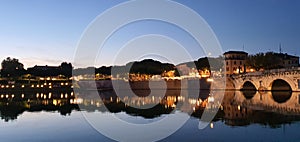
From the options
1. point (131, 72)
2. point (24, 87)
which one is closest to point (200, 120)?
point (24, 87)

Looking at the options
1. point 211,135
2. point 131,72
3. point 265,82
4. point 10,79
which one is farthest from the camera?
point 131,72

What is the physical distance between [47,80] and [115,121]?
6475 centimetres

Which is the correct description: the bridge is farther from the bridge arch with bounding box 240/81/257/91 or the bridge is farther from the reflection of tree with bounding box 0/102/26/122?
the reflection of tree with bounding box 0/102/26/122

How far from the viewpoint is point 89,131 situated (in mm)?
14531

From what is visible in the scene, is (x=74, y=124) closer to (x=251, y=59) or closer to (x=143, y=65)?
(x=251, y=59)

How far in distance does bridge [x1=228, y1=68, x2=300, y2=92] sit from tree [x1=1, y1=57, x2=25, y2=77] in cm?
4860

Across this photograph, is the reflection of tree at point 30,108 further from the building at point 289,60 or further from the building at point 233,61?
the building at point 289,60

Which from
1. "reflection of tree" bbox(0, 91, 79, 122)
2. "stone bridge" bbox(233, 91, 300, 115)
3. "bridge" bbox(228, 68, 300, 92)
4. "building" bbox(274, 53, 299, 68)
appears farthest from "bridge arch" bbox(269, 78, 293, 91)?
"reflection of tree" bbox(0, 91, 79, 122)

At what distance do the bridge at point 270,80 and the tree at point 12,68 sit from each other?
4860 cm

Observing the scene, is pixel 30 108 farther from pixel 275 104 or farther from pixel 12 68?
pixel 12 68

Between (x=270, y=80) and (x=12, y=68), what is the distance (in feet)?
205

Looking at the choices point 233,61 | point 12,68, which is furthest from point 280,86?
point 12,68

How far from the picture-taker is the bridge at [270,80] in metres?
40.6

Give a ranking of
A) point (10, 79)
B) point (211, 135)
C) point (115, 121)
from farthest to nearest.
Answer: point (10, 79) < point (115, 121) < point (211, 135)
